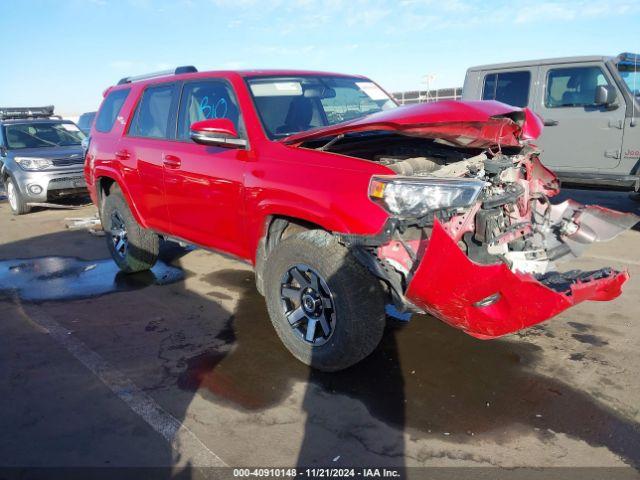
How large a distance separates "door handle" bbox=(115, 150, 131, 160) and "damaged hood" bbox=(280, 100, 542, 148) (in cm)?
213

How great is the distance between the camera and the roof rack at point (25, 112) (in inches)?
460

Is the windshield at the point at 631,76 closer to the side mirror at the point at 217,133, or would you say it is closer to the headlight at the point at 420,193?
the headlight at the point at 420,193

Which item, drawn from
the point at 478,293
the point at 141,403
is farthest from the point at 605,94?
the point at 141,403

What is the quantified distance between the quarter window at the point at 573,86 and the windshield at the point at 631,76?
319 millimetres

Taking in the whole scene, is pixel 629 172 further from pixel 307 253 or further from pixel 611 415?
pixel 307 253

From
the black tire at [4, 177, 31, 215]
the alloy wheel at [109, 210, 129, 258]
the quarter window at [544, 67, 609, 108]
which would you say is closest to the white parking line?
the alloy wheel at [109, 210, 129, 258]

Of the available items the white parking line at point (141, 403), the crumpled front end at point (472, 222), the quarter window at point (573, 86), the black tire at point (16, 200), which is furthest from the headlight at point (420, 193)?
the black tire at point (16, 200)

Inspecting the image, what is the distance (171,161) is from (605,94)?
5.37 meters

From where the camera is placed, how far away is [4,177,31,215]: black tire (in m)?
9.48

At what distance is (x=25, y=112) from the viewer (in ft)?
39.7

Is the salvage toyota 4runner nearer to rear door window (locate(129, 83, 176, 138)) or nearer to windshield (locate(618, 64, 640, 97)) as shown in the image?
rear door window (locate(129, 83, 176, 138))

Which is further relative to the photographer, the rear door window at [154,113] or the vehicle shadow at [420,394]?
the rear door window at [154,113]

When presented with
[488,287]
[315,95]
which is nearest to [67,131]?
[315,95]

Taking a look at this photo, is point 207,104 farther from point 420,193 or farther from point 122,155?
point 420,193
